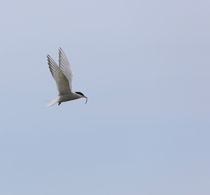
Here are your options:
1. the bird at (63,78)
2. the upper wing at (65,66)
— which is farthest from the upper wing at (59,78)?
the upper wing at (65,66)

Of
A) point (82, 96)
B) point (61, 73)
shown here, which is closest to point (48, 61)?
point (61, 73)

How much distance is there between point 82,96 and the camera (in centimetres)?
2998

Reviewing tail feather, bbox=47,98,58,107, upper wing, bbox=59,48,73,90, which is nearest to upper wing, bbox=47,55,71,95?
tail feather, bbox=47,98,58,107

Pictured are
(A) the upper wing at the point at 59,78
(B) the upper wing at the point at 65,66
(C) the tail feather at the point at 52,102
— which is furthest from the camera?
(B) the upper wing at the point at 65,66

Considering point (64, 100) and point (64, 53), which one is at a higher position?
point (64, 53)

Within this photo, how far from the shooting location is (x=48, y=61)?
27859 millimetres

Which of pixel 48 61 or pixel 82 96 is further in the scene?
pixel 82 96

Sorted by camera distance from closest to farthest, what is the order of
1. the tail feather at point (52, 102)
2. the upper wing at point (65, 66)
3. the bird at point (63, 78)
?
the bird at point (63, 78) → the tail feather at point (52, 102) → the upper wing at point (65, 66)

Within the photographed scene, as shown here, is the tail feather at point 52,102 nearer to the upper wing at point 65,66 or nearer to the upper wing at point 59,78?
the upper wing at point 59,78

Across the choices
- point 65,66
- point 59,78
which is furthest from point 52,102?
point 65,66

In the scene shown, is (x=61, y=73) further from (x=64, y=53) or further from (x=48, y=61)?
(x=64, y=53)

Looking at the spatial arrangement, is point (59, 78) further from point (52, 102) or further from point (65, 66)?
point (65, 66)

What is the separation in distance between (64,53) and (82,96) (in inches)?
105

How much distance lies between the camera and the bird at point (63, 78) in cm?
2815
